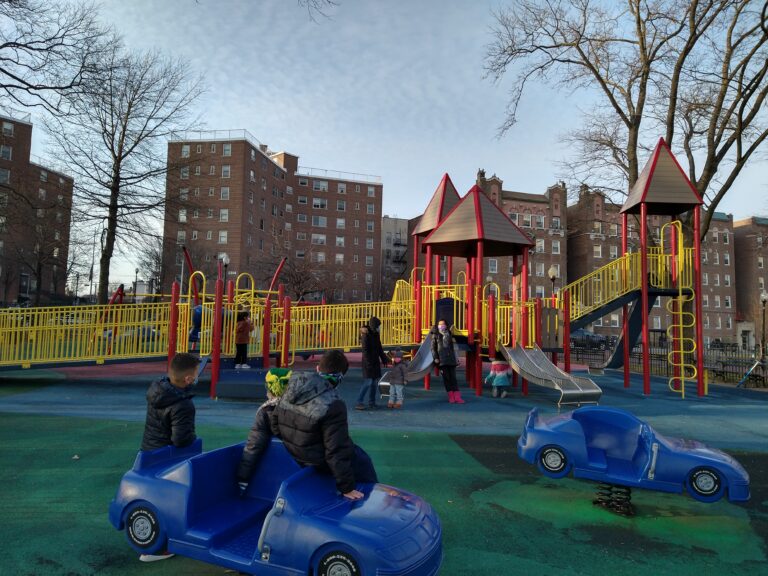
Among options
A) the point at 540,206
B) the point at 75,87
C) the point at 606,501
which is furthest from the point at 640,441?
the point at 540,206

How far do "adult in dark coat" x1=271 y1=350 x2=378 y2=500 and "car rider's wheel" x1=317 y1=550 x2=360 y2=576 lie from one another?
385 millimetres

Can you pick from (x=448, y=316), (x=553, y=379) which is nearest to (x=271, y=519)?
(x=553, y=379)

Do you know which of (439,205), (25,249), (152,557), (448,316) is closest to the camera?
(152,557)

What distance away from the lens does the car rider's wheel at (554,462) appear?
4953mm

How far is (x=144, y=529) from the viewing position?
331cm

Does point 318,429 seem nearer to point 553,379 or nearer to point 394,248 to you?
point 553,379

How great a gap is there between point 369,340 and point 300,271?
1145 inches

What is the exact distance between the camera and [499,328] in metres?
13.0

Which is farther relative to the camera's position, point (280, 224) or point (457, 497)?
point (280, 224)

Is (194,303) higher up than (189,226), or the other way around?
(189,226)

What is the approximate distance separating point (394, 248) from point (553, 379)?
231ft

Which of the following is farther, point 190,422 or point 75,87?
point 75,87

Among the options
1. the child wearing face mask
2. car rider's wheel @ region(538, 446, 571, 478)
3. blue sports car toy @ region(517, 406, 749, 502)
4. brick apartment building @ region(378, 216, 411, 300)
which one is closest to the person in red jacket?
the child wearing face mask

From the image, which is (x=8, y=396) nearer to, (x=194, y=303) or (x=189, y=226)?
(x=194, y=303)
